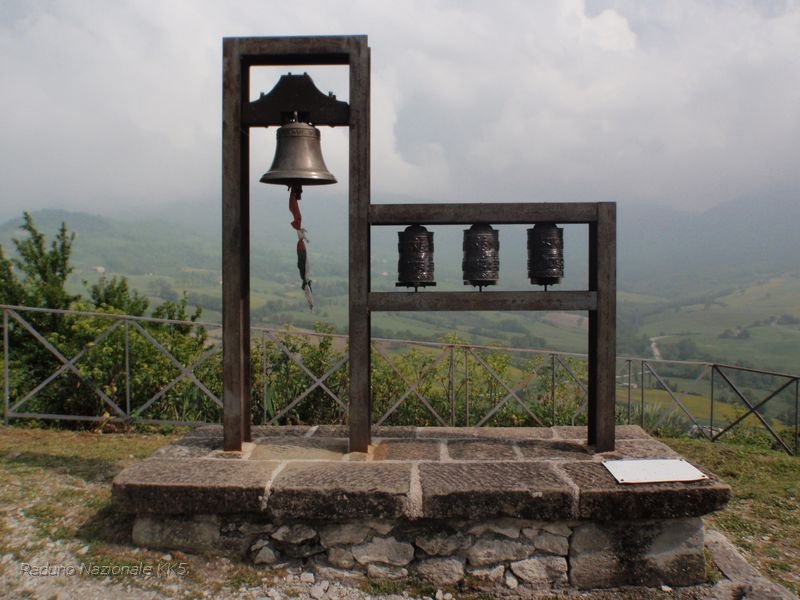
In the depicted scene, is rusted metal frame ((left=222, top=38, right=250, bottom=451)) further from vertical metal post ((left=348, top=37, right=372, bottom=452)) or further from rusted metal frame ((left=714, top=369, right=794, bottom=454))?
rusted metal frame ((left=714, top=369, right=794, bottom=454))

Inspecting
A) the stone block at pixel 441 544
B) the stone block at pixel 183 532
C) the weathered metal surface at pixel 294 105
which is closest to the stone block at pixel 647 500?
the stone block at pixel 441 544

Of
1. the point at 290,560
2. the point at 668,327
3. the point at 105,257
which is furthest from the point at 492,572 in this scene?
Result: the point at 105,257

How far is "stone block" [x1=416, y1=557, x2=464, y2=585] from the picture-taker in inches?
160

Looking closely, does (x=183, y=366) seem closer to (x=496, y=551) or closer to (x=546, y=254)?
(x=546, y=254)

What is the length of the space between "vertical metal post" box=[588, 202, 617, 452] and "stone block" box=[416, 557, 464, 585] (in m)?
1.46

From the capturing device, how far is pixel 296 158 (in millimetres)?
4648

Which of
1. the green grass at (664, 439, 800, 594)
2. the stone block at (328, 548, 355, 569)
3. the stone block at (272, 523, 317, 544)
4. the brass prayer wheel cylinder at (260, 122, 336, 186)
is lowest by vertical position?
the green grass at (664, 439, 800, 594)

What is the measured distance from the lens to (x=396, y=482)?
13.6ft

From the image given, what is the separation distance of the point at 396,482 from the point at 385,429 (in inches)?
55.8

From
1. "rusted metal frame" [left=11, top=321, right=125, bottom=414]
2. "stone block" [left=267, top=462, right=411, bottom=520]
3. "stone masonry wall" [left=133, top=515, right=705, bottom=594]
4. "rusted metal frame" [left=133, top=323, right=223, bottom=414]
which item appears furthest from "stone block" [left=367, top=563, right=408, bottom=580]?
"rusted metal frame" [left=11, top=321, right=125, bottom=414]

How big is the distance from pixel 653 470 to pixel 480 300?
1.56m

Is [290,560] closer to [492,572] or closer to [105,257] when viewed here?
[492,572]

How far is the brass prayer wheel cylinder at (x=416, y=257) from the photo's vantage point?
15.5 feet

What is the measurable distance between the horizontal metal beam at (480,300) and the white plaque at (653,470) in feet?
3.49
